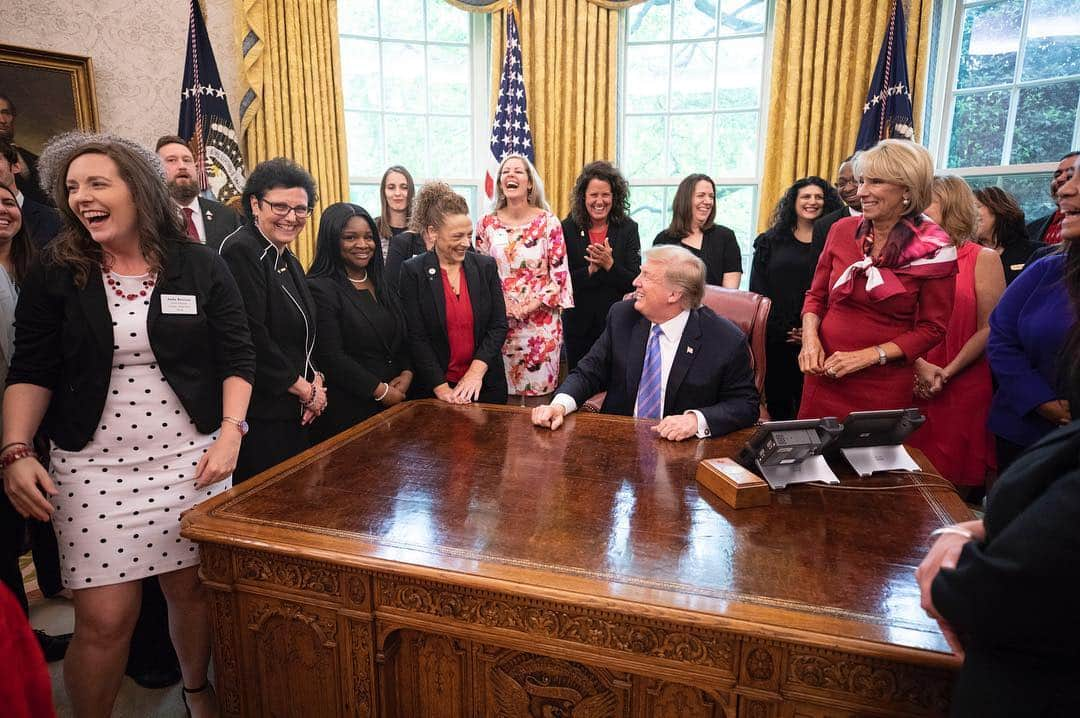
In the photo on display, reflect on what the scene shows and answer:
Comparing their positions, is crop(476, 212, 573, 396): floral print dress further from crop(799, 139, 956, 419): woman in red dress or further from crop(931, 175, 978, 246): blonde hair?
crop(931, 175, 978, 246): blonde hair

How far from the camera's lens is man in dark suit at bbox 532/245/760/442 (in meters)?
2.29

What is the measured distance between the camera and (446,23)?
5.42m

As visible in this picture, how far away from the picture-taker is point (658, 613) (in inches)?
45.4

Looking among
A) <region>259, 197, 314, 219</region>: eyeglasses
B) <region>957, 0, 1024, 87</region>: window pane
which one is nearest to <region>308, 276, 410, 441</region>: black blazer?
<region>259, 197, 314, 219</region>: eyeglasses

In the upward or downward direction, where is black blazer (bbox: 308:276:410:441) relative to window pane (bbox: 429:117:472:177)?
downward

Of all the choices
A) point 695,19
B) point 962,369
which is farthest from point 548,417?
point 695,19

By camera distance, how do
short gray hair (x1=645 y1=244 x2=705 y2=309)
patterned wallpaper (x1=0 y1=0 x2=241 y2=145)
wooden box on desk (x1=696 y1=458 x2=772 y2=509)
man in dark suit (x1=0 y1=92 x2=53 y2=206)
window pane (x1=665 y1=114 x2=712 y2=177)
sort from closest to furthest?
wooden box on desk (x1=696 y1=458 x2=772 y2=509)
short gray hair (x1=645 y1=244 x2=705 y2=309)
man in dark suit (x1=0 y1=92 x2=53 y2=206)
patterned wallpaper (x1=0 y1=0 x2=241 y2=145)
window pane (x1=665 y1=114 x2=712 y2=177)

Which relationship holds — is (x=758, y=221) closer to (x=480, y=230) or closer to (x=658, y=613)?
(x=480, y=230)

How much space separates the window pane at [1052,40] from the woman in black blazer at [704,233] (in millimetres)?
2724

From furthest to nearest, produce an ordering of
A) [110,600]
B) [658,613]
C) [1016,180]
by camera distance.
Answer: [1016,180] < [110,600] < [658,613]

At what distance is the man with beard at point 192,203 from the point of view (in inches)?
119

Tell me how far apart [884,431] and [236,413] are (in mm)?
1858

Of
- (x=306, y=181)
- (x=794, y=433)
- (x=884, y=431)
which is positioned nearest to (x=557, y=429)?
(x=794, y=433)

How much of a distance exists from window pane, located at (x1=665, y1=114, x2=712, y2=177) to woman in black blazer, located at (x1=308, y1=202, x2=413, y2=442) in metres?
3.66
